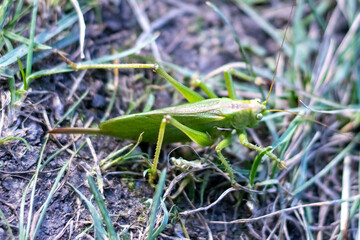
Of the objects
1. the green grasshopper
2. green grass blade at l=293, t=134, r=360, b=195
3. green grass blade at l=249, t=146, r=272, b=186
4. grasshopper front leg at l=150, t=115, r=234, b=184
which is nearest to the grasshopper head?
the green grasshopper

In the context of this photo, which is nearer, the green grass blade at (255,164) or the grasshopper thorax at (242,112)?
the green grass blade at (255,164)

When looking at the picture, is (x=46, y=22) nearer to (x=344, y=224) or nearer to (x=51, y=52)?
(x=51, y=52)

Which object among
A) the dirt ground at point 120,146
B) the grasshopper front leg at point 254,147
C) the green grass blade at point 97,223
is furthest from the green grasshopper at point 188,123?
the green grass blade at point 97,223

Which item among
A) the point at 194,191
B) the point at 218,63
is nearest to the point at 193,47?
the point at 218,63

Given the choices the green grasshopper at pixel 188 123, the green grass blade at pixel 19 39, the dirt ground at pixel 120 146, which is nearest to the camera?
the dirt ground at pixel 120 146

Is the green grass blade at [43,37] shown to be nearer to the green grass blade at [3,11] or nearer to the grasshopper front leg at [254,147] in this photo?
the green grass blade at [3,11]

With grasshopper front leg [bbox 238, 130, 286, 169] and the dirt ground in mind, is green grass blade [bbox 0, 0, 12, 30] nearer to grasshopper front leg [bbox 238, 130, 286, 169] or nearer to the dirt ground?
the dirt ground

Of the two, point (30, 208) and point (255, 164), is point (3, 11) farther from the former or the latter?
point (255, 164)
